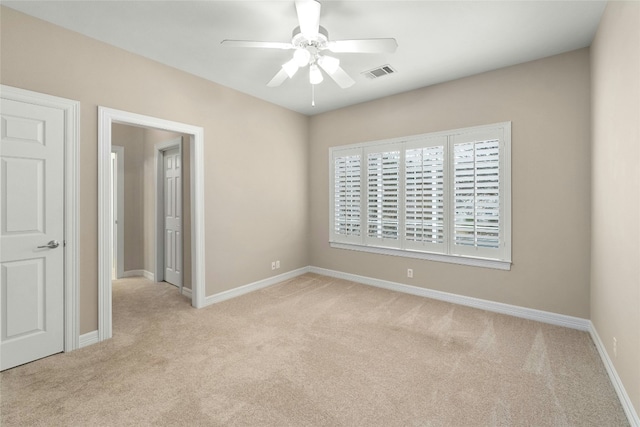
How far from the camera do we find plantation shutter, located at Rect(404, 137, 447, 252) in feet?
12.6

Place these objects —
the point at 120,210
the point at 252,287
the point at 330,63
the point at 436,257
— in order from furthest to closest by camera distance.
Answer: the point at 120,210 < the point at 252,287 < the point at 436,257 < the point at 330,63

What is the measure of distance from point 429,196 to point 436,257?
81 cm

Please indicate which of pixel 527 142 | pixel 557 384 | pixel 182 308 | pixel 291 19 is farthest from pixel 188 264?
pixel 527 142

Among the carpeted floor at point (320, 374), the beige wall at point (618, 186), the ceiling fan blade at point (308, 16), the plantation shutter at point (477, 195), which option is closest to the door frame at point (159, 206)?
the carpeted floor at point (320, 374)

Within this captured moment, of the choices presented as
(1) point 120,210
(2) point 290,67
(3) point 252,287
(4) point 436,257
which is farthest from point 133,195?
(4) point 436,257

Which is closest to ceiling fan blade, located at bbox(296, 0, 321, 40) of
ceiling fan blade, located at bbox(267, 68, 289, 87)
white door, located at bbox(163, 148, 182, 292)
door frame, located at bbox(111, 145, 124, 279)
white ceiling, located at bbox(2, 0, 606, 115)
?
white ceiling, located at bbox(2, 0, 606, 115)

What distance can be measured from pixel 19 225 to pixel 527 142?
485cm

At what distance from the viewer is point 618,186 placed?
2.06 m

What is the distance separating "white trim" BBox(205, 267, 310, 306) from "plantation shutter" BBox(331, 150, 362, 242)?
34.5 inches

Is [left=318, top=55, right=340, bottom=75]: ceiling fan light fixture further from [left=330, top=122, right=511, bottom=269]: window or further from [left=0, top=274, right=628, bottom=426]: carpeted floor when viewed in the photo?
[left=0, top=274, right=628, bottom=426]: carpeted floor

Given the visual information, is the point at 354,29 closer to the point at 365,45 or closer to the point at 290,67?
the point at 365,45

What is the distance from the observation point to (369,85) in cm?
392

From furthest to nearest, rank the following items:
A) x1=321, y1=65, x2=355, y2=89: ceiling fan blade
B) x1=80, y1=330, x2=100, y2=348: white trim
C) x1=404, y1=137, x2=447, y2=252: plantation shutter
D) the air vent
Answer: x1=404, y1=137, x2=447, y2=252: plantation shutter
the air vent
x1=80, y1=330, x2=100, y2=348: white trim
x1=321, y1=65, x2=355, y2=89: ceiling fan blade

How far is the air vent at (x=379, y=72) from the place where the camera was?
134 inches
